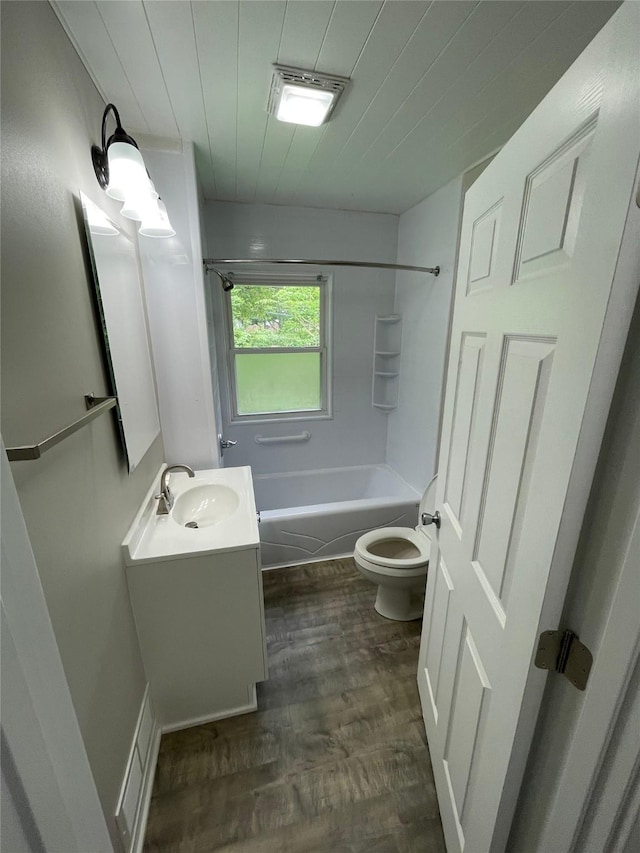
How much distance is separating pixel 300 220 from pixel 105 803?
3155mm

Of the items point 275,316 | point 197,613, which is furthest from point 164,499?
point 275,316

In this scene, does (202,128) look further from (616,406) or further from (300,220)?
(616,406)

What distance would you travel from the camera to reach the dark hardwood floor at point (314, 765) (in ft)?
3.56

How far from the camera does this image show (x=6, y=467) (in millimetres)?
438

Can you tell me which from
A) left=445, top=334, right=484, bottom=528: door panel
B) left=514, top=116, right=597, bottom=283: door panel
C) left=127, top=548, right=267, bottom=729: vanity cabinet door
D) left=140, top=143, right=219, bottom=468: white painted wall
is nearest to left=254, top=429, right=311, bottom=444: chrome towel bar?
left=140, top=143, right=219, bottom=468: white painted wall

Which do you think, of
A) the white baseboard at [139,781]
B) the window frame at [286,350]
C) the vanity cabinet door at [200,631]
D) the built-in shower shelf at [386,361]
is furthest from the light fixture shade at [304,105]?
the white baseboard at [139,781]

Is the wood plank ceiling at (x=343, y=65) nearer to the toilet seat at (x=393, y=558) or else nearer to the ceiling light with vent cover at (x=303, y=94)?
the ceiling light with vent cover at (x=303, y=94)

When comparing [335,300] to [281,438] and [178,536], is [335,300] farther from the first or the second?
[178,536]

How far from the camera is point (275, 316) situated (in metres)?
2.88

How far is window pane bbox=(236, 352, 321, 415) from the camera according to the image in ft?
9.68

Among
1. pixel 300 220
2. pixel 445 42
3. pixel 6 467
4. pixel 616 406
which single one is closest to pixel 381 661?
pixel 616 406

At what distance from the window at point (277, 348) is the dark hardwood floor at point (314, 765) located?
6.15 ft

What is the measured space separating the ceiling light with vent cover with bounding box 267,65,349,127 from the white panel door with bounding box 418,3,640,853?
722 mm

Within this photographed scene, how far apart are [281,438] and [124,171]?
2222 millimetres
